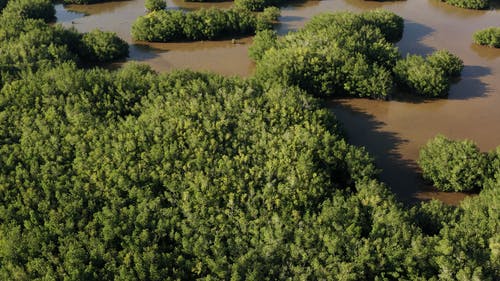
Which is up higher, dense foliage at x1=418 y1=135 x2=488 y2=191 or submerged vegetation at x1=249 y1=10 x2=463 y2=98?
submerged vegetation at x1=249 y1=10 x2=463 y2=98

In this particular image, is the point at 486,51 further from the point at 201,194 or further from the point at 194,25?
the point at 201,194

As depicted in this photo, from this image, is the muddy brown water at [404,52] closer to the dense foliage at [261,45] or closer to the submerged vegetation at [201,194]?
the dense foliage at [261,45]

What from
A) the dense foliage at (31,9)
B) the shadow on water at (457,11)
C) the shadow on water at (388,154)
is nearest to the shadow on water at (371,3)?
the shadow on water at (457,11)

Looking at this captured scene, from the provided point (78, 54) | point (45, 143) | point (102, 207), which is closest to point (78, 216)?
point (102, 207)

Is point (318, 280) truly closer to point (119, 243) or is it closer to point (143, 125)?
point (119, 243)

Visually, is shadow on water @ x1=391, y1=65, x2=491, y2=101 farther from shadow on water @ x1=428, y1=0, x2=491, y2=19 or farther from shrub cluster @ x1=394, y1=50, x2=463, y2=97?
shadow on water @ x1=428, y1=0, x2=491, y2=19

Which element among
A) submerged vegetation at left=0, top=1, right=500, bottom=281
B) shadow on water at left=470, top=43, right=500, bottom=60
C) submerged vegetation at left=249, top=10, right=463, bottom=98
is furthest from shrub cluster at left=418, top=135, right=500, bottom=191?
shadow on water at left=470, top=43, right=500, bottom=60
